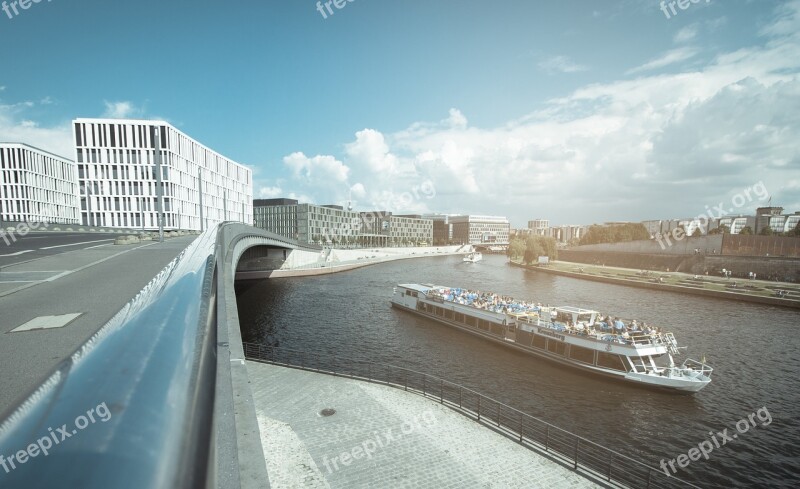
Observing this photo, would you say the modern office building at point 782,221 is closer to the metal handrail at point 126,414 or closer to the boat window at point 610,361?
the boat window at point 610,361

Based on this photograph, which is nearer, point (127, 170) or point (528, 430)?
point (528, 430)

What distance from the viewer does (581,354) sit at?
25.4m

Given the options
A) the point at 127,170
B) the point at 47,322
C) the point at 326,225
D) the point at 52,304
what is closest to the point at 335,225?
the point at 326,225

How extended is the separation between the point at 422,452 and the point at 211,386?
13828mm

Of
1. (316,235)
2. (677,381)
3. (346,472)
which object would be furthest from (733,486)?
(316,235)

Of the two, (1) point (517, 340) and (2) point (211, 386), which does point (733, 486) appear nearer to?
(1) point (517, 340)

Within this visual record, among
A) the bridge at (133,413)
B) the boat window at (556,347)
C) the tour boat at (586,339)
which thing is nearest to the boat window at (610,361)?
the tour boat at (586,339)

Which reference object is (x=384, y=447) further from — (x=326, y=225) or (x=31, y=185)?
(x=326, y=225)

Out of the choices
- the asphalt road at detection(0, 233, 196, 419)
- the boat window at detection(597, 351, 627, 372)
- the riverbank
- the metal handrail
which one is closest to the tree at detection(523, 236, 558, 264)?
the riverbank

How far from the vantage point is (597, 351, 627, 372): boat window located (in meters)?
23.9

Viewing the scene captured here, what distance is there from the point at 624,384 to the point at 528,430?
9865 mm

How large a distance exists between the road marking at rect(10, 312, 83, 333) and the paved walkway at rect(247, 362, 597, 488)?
7777 millimetres

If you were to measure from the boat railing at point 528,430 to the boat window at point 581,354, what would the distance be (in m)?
8.58

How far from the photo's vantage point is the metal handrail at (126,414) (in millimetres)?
781
